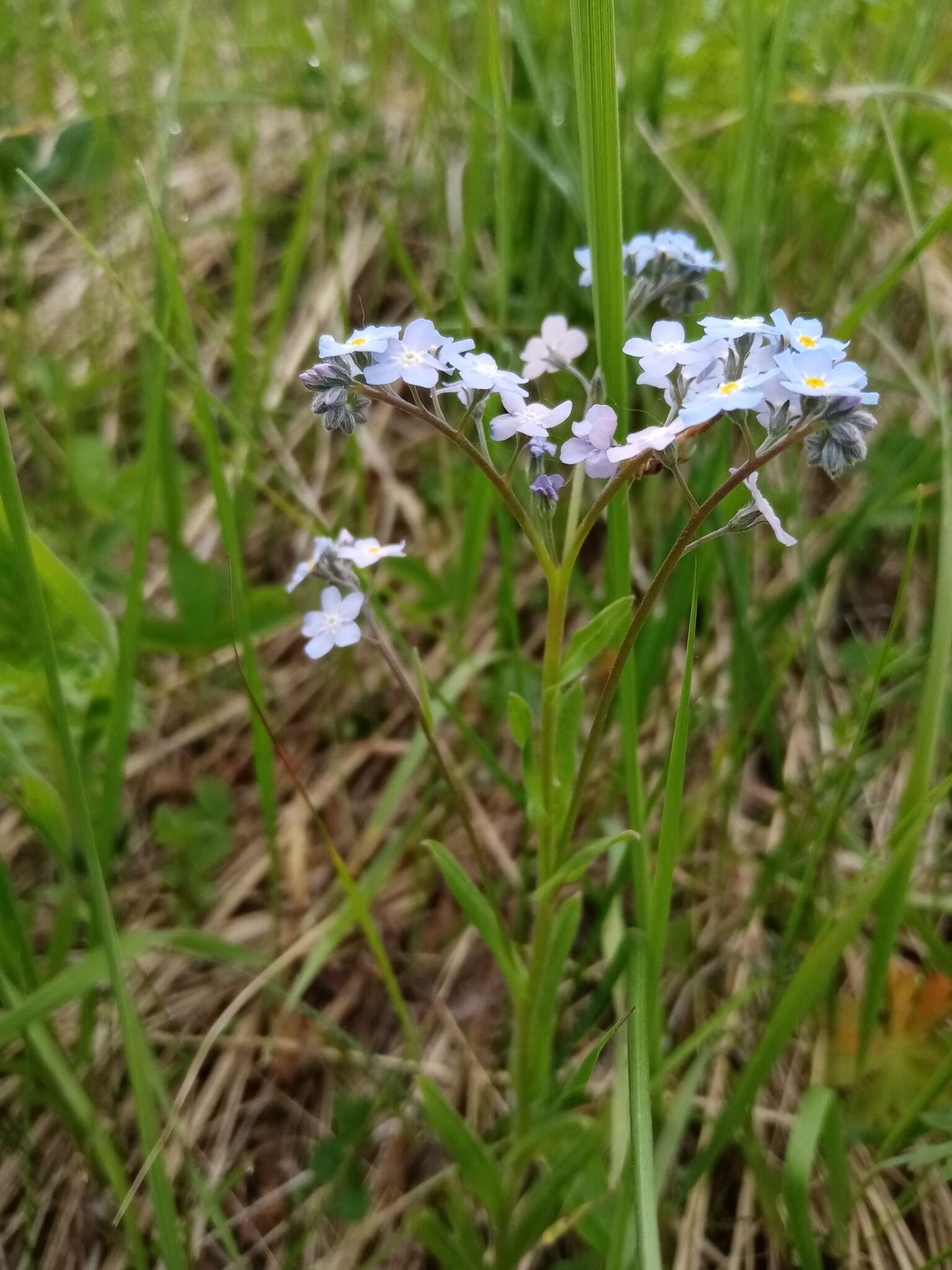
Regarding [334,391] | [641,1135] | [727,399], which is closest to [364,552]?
[334,391]

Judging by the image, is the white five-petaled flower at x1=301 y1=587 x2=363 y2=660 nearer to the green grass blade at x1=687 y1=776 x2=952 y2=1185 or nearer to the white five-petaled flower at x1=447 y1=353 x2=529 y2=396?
the white five-petaled flower at x1=447 y1=353 x2=529 y2=396

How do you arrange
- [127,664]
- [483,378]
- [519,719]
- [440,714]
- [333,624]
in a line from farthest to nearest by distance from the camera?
[440,714], [127,664], [333,624], [519,719], [483,378]

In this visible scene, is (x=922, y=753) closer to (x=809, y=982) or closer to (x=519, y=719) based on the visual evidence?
(x=809, y=982)

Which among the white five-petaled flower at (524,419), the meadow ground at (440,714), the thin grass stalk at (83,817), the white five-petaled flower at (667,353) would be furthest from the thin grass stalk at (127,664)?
the white five-petaled flower at (667,353)

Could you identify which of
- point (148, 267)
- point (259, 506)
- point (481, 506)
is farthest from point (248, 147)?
point (481, 506)

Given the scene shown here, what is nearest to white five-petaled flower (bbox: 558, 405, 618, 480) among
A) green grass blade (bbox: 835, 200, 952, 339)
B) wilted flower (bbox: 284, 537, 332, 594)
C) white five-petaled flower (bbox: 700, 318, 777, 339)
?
white five-petaled flower (bbox: 700, 318, 777, 339)

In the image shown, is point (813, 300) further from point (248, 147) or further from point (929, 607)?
point (248, 147)
